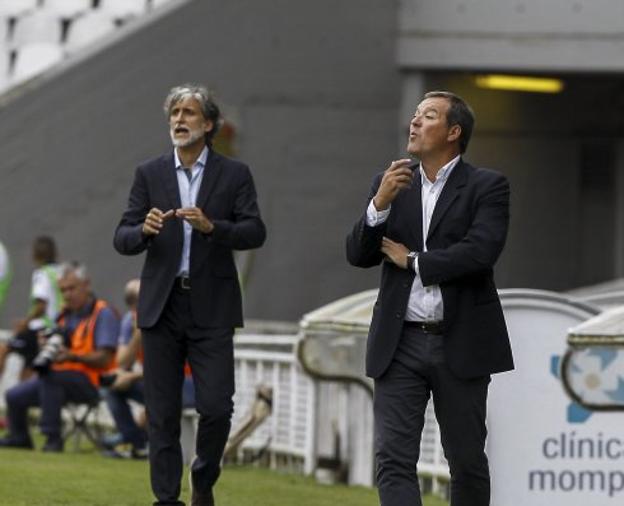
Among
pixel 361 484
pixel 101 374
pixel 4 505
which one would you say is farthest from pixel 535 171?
pixel 4 505

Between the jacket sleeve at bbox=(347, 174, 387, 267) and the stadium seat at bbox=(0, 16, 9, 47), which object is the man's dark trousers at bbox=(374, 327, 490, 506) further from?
the stadium seat at bbox=(0, 16, 9, 47)

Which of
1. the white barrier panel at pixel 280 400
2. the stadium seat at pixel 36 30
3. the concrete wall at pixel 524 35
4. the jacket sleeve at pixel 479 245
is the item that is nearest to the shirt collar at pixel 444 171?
the jacket sleeve at pixel 479 245

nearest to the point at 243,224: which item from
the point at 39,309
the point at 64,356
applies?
the point at 64,356

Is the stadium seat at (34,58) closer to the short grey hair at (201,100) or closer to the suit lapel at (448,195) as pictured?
the short grey hair at (201,100)

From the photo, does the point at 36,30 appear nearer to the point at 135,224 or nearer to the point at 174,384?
the point at 135,224

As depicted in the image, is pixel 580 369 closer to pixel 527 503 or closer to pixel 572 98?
pixel 527 503

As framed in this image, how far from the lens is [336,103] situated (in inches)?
796

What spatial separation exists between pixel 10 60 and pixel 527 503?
1234 cm

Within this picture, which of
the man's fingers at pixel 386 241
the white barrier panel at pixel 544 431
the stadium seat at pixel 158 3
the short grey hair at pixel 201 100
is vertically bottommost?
the white barrier panel at pixel 544 431

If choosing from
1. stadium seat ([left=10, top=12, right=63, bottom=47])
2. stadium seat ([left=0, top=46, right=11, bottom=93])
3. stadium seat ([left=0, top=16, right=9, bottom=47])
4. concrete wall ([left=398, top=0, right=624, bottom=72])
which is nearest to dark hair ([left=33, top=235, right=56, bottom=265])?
stadium seat ([left=0, top=46, right=11, bottom=93])

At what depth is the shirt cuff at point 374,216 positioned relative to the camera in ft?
25.1

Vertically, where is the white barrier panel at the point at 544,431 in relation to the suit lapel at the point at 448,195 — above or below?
below

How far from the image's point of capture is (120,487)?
11141 mm

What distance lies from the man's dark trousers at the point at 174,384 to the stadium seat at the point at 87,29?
453 inches
